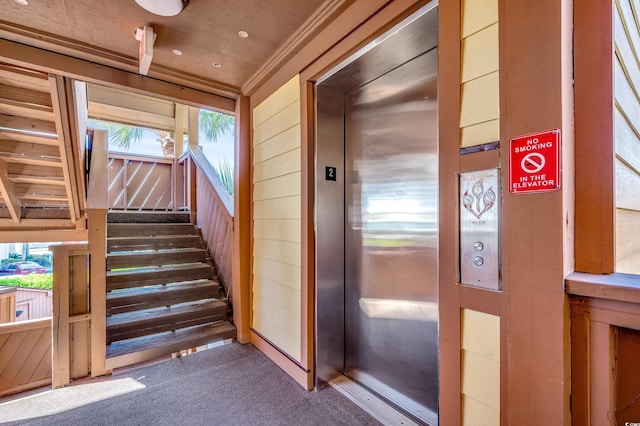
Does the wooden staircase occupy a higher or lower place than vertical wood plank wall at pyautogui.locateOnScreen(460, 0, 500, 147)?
lower

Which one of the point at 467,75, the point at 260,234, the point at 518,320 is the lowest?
the point at 518,320

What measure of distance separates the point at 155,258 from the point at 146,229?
0.67m

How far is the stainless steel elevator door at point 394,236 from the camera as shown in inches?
67.3

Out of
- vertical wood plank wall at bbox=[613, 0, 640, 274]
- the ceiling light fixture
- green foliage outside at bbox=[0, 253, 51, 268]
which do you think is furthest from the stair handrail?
green foliage outside at bbox=[0, 253, 51, 268]

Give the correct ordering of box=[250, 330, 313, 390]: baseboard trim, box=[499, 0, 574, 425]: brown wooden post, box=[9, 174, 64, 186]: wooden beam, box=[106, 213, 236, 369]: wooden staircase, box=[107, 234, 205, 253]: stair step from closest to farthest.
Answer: box=[499, 0, 574, 425]: brown wooden post < box=[250, 330, 313, 390]: baseboard trim < box=[106, 213, 236, 369]: wooden staircase < box=[9, 174, 64, 186]: wooden beam < box=[107, 234, 205, 253]: stair step

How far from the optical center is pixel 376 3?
1.45 meters

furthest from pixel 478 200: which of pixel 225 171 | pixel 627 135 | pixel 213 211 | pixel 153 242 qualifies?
pixel 225 171

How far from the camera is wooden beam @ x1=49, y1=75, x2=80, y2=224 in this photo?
2332 millimetres

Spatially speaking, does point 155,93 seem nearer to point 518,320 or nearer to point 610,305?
point 518,320

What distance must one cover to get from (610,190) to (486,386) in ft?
2.48

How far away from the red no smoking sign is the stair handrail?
2.55 meters

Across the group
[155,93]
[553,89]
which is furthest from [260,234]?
[553,89]

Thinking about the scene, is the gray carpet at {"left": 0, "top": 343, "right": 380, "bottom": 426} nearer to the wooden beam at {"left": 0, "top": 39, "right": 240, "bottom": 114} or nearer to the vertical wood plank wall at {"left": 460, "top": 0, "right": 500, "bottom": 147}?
the vertical wood plank wall at {"left": 460, "top": 0, "right": 500, "bottom": 147}

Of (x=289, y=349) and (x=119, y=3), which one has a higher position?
(x=119, y=3)
